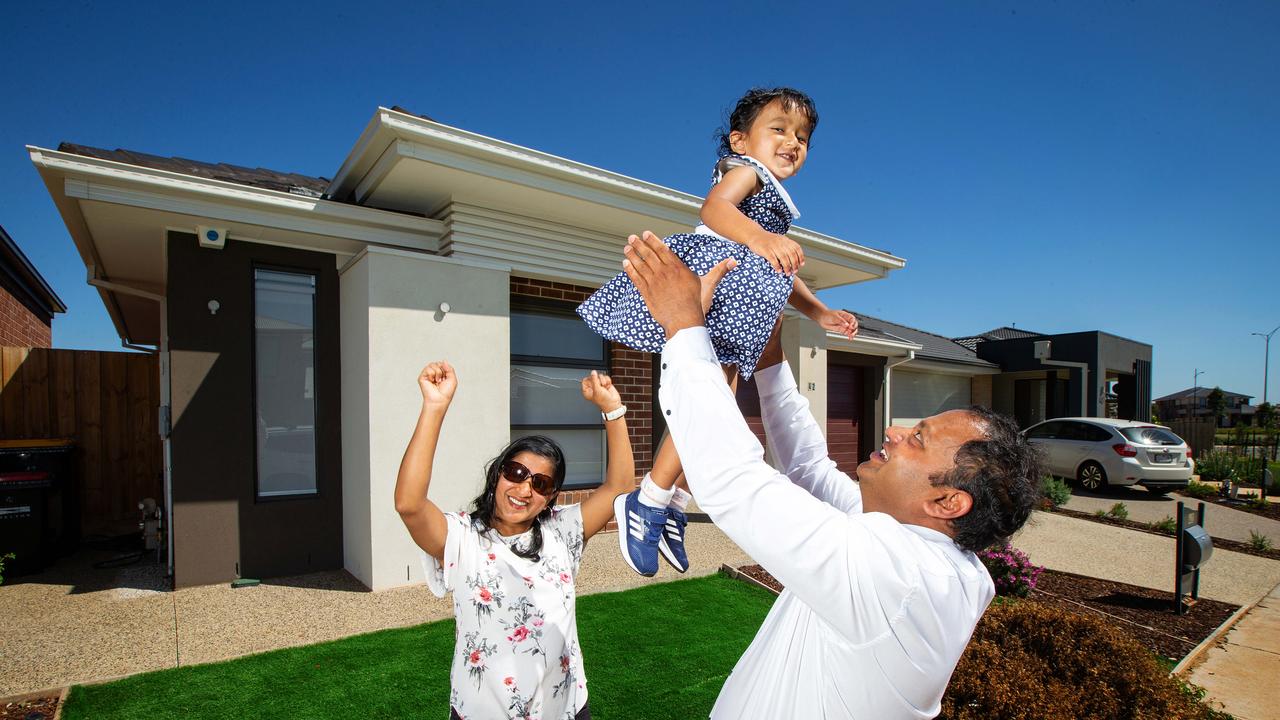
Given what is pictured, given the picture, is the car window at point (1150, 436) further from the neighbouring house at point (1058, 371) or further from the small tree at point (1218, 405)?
the small tree at point (1218, 405)

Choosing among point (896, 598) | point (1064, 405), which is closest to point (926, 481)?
point (896, 598)

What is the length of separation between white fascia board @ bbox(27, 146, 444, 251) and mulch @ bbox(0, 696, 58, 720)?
3.00 metres

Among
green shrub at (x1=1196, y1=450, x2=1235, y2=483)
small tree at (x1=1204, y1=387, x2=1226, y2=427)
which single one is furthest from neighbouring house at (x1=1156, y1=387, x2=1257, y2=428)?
green shrub at (x1=1196, y1=450, x2=1235, y2=483)

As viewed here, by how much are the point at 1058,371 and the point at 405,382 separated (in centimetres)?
2003

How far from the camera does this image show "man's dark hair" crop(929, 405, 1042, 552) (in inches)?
46.8

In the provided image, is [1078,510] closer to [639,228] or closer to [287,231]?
[639,228]

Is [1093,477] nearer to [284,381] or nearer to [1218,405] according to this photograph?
[284,381]

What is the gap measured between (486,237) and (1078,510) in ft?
34.3

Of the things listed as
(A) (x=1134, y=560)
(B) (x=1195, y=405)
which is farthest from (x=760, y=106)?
(B) (x=1195, y=405)

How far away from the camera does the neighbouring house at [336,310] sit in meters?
4.85

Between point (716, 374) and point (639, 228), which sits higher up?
point (639, 228)

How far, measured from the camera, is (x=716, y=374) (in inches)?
38.2

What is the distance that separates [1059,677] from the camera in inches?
119

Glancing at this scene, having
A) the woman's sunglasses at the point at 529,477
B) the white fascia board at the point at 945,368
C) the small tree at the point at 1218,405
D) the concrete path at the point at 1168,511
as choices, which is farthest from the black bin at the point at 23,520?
the small tree at the point at 1218,405
